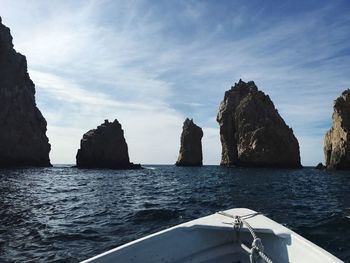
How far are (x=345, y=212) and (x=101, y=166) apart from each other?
3825 inches

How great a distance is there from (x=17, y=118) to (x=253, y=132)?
6351 cm

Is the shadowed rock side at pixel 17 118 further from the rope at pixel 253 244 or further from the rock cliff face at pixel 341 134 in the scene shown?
the rope at pixel 253 244

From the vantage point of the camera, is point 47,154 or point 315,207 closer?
point 315,207

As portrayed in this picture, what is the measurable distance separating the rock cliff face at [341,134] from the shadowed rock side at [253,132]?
19.3 meters

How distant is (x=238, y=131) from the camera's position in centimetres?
10812

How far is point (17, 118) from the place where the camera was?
96562 mm

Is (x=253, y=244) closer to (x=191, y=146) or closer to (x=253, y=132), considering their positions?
(x=253, y=132)

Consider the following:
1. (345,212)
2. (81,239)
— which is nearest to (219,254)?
(81,239)

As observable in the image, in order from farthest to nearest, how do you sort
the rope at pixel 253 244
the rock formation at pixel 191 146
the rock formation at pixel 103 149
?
Result: the rock formation at pixel 191 146 < the rock formation at pixel 103 149 < the rope at pixel 253 244

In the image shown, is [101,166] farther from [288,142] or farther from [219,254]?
[219,254]

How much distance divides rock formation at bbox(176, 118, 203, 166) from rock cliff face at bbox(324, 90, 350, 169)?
52.8 m

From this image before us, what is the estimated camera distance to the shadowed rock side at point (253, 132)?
10006 centimetres

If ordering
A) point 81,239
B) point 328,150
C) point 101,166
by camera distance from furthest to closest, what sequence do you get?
point 101,166
point 328,150
point 81,239

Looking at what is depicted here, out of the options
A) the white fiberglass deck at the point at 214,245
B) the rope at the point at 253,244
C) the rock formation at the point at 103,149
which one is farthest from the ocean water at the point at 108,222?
the rock formation at the point at 103,149
